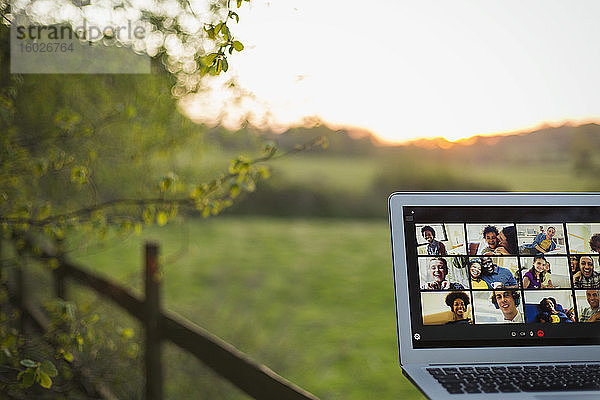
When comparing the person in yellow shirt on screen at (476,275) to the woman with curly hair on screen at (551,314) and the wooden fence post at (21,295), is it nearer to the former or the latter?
the woman with curly hair on screen at (551,314)

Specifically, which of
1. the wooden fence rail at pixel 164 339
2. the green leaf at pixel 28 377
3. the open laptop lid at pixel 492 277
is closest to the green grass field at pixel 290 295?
the wooden fence rail at pixel 164 339

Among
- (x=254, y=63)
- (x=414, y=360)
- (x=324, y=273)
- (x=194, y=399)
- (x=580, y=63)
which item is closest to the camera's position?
(x=414, y=360)

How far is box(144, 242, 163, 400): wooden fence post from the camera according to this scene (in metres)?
1.76

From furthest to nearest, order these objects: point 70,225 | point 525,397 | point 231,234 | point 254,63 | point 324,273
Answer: point 231,234
point 324,273
point 254,63
point 70,225
point 525,397

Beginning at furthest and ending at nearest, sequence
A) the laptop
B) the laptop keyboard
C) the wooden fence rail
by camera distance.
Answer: the wooden fence rail
the laptop
the laptop keyboard

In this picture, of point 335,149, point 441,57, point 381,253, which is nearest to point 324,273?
point 381,253

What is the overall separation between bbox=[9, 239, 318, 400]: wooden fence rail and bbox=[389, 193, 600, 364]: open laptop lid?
28cm

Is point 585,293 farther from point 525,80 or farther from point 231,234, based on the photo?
point 231,234

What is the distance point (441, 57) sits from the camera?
14.1 ft

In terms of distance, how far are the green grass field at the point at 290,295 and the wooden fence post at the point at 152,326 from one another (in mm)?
1108

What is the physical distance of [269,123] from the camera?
2.20 m

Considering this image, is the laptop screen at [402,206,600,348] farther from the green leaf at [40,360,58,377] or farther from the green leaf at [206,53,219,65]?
the green leaf at [40,360,58,377]

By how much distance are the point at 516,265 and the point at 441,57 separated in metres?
3.75

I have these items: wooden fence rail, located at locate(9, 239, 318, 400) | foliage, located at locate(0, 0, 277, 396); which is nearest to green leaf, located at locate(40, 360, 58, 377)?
foliage, located at locate(0, 0, 277, 396)
